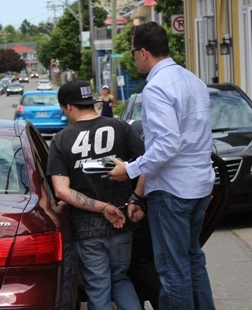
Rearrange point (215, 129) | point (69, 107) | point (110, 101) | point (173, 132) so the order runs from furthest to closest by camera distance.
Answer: point (110, 101)
point (215, 129)
point (69, 107)
point (173, 132)

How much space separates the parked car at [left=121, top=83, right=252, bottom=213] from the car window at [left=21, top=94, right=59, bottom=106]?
14548mm

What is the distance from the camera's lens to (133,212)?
514cm

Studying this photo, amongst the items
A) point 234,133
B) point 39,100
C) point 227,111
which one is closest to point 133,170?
point 234,133

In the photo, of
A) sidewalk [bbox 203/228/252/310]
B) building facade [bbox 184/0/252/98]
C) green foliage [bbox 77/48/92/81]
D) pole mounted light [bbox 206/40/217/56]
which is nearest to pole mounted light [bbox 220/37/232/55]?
building facade [bbox 184/0/252/98]

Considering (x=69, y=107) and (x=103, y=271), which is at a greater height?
(x=69, y=107)

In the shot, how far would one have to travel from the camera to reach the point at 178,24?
102 ft

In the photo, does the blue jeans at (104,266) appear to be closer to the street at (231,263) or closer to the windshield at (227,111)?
the street at (231,263)

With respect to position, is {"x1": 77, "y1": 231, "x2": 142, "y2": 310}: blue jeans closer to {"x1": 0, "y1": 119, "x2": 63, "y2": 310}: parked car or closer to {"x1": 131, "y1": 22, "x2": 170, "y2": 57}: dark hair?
{"x1": 0, "y1": 119, "x2": 63, "y2": 310}: parked car

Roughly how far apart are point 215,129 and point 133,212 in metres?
6.47

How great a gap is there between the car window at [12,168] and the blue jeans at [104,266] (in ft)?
1.64

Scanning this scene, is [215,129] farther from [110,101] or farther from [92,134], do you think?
[110,101]

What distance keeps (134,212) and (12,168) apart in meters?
0.78

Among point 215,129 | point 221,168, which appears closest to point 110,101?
point 215,129

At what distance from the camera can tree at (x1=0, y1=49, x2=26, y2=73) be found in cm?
16200
